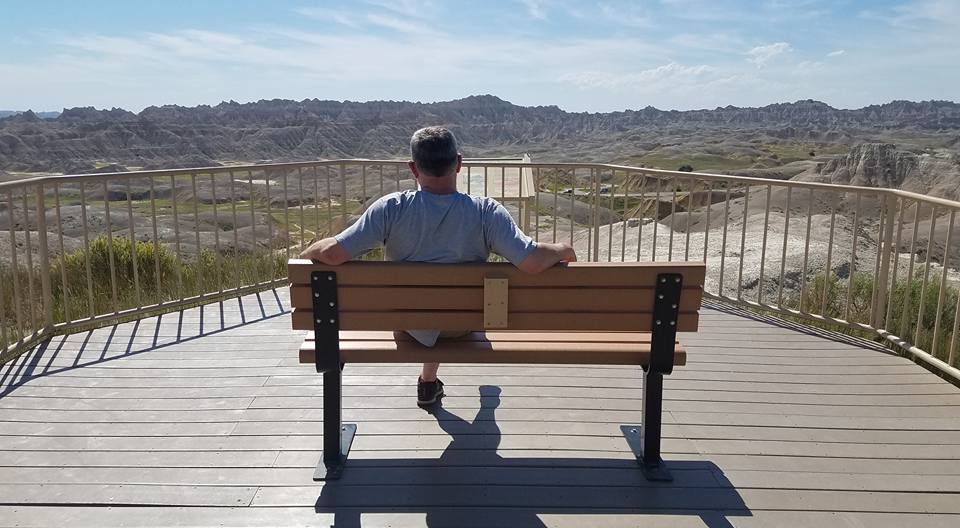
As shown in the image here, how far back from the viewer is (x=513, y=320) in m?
2.68

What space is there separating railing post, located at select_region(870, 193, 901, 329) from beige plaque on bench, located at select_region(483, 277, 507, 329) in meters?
3.22

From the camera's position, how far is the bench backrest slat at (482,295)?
2617mm

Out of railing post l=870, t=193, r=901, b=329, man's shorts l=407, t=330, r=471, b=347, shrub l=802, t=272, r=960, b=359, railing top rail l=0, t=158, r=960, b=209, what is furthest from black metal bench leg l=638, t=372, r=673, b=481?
railing post l=870, t=193, r=901, b=329

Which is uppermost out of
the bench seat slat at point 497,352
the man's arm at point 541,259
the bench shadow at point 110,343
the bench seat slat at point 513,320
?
the man's arm at point 541,259

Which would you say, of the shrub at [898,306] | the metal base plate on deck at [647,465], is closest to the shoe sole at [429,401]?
the metal base plate on deck at [647,465]

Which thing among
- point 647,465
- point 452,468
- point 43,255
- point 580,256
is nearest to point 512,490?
point 452,468

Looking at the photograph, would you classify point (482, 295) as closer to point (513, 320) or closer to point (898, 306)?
point (513, 320)

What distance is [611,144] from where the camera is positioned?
436 feet

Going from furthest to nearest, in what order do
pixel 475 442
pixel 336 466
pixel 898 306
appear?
pixel 898 306 → pixel 475 442 → pixel 336 466

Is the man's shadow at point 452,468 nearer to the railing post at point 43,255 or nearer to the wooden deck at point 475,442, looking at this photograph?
the wooden deck at point 475,442

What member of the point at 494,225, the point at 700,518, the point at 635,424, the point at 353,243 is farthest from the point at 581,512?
the point at 353,243

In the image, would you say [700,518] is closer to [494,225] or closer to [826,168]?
[494,225]

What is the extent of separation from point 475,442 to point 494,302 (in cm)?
87

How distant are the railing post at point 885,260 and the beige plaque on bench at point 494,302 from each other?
3.22 meters
